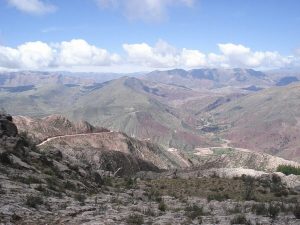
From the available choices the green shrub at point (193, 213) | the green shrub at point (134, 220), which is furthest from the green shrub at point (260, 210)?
the green shrub at point (134, 220)

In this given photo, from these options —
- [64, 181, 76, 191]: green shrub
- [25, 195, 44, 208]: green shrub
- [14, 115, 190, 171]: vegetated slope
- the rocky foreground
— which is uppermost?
[25, 195, 44, 208]: green shrub

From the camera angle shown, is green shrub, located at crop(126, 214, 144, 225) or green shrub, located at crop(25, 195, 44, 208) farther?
green shrub, located at crop(25, 195, 44, 208)

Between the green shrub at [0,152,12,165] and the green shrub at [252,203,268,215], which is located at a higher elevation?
the green shrub at [0,152,12,165]

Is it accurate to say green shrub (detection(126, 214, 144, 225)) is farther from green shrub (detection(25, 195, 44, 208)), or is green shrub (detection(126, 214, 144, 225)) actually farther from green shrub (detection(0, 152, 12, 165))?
green shrub (detection(0, 152, 12, 165))

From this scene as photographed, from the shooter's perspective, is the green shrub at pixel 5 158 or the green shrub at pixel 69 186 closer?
the green shrub at pixel 69 186

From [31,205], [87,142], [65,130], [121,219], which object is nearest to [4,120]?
[31,205]

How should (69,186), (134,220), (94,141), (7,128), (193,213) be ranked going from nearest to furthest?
(134,220) < (193,213) < (69,186) < (7,128) < (94,141)

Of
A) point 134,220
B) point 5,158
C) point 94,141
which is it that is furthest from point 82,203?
point 94,141

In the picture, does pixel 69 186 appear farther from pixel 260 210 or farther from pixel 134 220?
pixel 260 210

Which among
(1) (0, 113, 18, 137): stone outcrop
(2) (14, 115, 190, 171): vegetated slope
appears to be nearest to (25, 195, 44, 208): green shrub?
(1) (0, 113, 18, 137): stone outcrop

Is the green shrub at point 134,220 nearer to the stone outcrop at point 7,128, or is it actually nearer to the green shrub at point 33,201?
the green shrub at point 33,201

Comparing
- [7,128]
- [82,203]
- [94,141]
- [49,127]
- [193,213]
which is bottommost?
[94,141]

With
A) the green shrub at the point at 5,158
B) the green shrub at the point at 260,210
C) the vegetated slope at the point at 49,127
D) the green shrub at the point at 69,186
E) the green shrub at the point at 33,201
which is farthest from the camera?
the vegetated slope at the point at 49,127
